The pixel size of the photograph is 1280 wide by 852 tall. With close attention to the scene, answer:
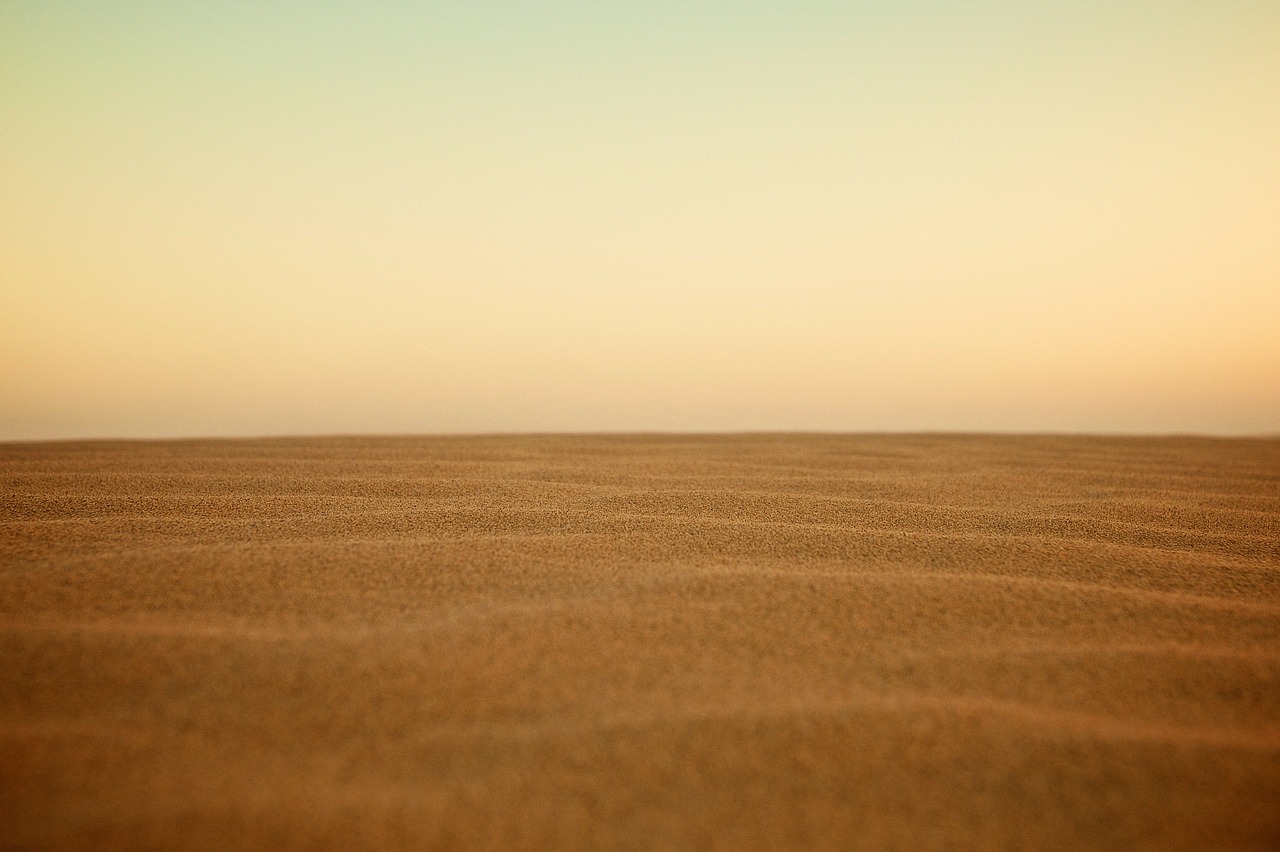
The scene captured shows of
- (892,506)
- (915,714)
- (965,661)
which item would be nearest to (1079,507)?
(892,506)

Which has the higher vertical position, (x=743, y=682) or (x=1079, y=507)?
(x=1079, y=507)

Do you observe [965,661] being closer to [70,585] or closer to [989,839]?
[989,839]

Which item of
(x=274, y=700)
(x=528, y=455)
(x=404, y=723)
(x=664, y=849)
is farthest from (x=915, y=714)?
(x=528, y=455)

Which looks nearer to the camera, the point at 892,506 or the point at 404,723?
the point at 404,723

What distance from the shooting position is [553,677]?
2.76 feet

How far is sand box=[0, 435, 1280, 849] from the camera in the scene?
65 cm

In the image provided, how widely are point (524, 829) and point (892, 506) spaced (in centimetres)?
120

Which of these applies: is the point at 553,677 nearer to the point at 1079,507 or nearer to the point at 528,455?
the point at 1079,507

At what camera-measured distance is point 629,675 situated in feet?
2.79

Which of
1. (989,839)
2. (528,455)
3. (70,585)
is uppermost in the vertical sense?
(528,455)

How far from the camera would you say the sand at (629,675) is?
0.65m

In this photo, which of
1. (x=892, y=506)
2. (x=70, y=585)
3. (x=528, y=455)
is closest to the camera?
(x=70, y=585)

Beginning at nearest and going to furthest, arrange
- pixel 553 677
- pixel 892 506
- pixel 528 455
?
pixel 553 677
pixel 892 506
pixel 528 455

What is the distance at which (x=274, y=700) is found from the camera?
0.80 m
